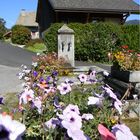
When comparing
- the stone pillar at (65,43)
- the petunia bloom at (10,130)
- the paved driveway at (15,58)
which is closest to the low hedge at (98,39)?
the paved driveway at (15,58)

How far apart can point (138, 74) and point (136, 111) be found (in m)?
2.16

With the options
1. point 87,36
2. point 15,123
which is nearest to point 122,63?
point 15,123

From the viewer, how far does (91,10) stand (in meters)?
32.5

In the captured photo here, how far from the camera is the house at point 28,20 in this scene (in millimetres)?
73506

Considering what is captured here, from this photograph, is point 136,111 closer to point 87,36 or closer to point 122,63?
point 122,63

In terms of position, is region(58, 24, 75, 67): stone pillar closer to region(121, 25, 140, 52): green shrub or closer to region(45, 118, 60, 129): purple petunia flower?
region(121, 25, 140, 52): green shrub

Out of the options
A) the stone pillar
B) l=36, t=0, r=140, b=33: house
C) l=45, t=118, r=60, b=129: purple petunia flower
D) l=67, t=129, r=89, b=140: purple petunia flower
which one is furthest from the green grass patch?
l=36, t=0, r=140, b=33: house

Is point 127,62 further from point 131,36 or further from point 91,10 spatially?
point 91,10

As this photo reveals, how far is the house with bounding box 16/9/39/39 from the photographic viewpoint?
241 feet

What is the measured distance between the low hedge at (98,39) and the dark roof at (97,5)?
5.72 meters

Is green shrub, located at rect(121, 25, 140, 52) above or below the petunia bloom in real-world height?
above

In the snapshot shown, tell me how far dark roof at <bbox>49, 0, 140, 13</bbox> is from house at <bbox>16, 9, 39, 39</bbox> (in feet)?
124

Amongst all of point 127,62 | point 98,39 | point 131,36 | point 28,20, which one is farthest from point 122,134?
point 28,20

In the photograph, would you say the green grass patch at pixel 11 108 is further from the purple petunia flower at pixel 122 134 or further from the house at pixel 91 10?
the house at pixel 91 10
